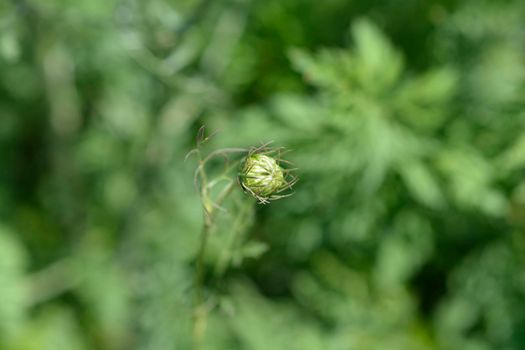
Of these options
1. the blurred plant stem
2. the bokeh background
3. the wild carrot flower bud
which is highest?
the bokeh background

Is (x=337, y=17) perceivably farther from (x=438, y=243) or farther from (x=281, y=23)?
(x=438, y=243)

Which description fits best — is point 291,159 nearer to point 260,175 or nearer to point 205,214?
point 205,214

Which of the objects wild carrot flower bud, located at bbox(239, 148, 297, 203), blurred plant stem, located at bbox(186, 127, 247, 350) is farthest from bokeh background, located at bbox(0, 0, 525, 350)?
wild carrot flower bud, located at bbox(239, 148, 297, 203)

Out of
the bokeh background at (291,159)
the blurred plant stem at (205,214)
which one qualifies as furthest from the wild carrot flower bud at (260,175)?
the bokeh background at (291,159)

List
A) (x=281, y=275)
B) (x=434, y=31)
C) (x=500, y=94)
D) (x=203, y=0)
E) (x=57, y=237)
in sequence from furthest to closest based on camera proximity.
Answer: (x=57, y=237) < (x=281, y=275) < (x=434, y=31) < (x=500, y=94) < (x=203, y=0)

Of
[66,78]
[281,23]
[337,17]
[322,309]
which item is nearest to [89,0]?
[66,78]

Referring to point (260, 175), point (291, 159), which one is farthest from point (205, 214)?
point (291, 159)

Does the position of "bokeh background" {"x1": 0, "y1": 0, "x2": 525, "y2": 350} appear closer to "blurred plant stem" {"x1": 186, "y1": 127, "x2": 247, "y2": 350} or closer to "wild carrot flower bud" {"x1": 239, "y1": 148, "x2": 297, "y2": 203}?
"blurred plant stem" {"x1": 186, "y1": 127, "x2": 247, "y2": 350}

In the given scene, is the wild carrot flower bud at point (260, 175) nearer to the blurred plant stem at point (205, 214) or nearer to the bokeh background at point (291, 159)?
the blurred plant stem at point (205, 214)
